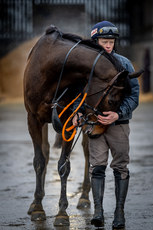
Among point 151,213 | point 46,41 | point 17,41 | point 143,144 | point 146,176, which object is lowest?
point 17,41

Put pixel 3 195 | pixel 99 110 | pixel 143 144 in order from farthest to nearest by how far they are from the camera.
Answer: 1. pixel 143 144
2. pixel 3 195
3. pixel 99 110

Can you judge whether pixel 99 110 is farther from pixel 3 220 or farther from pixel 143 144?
pixel 143 144

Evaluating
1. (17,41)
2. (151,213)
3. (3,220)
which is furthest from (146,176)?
(17,41)

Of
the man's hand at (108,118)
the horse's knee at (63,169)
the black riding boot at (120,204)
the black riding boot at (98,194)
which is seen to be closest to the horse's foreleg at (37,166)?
the horse's knee at (63,169)

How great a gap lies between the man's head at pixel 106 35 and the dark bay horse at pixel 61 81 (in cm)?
10

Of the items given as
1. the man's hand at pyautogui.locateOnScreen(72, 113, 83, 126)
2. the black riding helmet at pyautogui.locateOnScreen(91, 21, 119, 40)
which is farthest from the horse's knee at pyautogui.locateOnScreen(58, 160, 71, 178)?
the black riding helmet at pyautogui.locateOnScreen(91, 21, 119, 40)

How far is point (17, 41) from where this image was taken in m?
30.9

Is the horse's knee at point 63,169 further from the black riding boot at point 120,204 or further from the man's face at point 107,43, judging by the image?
the man's face at point 107,43

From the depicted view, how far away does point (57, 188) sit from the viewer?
7.50m

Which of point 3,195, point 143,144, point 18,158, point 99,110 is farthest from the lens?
point 143,144

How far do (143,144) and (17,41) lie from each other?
20394mm

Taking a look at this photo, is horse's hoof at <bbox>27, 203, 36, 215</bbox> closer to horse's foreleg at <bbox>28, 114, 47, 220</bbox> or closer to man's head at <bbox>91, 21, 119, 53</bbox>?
horse's foreleg at <bbox>28, 114, 47, 220</bbox>

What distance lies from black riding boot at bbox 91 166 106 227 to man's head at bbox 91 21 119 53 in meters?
1.15

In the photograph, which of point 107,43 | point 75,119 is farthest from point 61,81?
point 107,43
